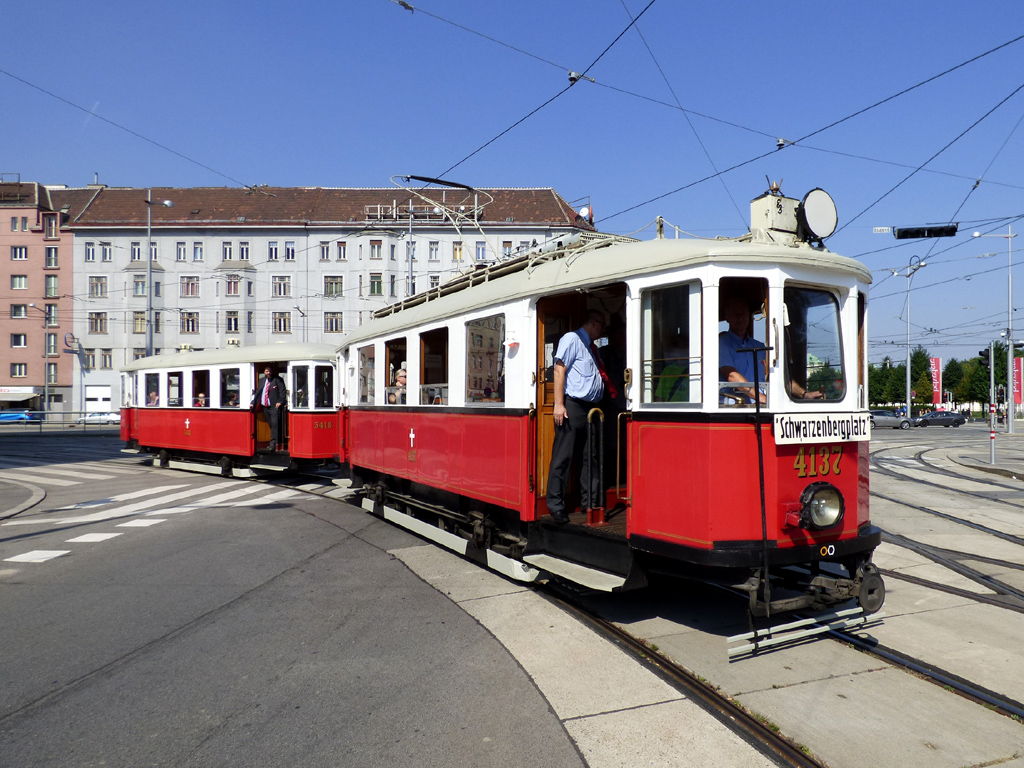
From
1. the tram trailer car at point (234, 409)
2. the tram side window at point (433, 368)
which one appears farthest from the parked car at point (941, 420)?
the tram side window at point (433, 368)

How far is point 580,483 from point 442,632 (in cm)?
165

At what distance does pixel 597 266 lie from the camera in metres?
5.82

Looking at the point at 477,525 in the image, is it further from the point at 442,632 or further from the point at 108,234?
the point at 108,234

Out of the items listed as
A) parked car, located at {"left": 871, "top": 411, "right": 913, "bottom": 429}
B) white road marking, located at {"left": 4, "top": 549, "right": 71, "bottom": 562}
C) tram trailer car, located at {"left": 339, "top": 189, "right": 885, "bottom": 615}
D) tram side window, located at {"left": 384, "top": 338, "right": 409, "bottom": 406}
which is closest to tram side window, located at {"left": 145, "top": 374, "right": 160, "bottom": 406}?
white road marking, located at {"left": 4, "top": 549, "right": 71, "bottom": 562}

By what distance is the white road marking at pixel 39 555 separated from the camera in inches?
334

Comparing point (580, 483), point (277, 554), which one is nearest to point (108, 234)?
point (277, 554)

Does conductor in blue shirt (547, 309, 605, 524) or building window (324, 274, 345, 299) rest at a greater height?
building window (324, 274, 345, 299)

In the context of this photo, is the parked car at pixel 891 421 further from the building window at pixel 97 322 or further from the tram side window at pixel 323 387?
the building window at pixel 97 322

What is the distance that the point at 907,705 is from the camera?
4.27 m

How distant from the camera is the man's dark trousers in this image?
6082 millimetres

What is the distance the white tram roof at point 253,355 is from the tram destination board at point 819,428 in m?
10.0

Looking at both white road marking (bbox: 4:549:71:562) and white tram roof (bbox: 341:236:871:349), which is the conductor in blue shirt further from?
white road marking (bbox: 4:549:71:562)

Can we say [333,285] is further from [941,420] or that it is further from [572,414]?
[572,414]

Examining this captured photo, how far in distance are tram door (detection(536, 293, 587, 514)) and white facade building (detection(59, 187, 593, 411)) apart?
144 ft
